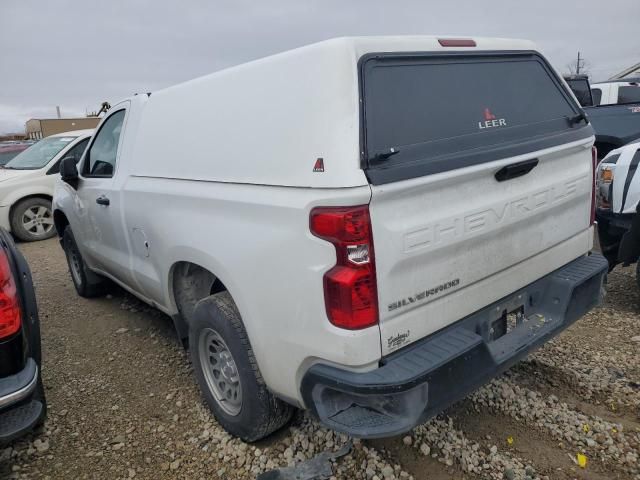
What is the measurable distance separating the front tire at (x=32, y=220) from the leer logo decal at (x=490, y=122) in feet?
26.3

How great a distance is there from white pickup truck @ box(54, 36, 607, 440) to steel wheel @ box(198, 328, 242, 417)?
0.5 inches

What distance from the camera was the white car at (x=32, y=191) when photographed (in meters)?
8.40

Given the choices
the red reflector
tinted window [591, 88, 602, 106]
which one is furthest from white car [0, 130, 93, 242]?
tinted window [591, 88, 602, 106]

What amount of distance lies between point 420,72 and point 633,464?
6.96 ft

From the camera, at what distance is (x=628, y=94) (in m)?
8.93

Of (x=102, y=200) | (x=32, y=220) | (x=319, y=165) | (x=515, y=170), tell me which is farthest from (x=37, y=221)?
(x=515, y=170)

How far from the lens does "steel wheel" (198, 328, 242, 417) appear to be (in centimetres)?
273

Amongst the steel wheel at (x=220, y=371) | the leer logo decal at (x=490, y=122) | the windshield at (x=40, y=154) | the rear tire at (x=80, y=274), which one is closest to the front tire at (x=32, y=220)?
the windshield at (x=40, y=154)

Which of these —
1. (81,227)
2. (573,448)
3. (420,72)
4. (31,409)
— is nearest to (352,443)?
(573,448)

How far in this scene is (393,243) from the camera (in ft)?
6.43

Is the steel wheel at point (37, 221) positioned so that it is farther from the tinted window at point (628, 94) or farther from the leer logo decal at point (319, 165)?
the tinted window at point (628, 94)

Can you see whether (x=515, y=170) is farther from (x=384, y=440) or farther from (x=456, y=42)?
(x=384, y=440)

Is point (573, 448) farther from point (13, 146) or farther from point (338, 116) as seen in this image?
point (13, 146)

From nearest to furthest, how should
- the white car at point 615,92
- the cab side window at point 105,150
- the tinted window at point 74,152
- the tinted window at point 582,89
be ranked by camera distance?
the cab side window at point 105,150, the tinted window at point 582,89, the tinted window at point 74,152, the white car at point 615,92
